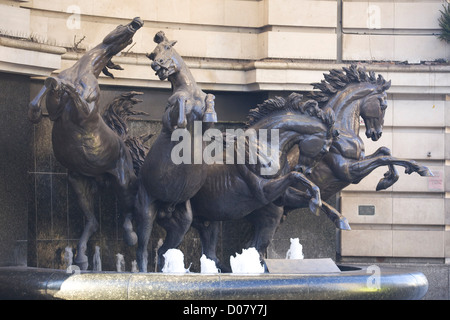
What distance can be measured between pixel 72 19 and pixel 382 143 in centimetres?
580

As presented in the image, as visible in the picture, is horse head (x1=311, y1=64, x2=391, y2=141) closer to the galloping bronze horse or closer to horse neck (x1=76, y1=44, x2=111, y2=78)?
the galloping bronze horse

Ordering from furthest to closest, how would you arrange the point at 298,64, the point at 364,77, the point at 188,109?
the point at 298,64 → the point at 364,77 → the point at 188,109

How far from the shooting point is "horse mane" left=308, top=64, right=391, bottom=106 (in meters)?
15.2

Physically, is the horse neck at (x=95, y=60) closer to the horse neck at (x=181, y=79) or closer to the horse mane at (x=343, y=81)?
the horse neck at (x=181, y=79)

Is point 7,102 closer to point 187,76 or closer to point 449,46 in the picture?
point 187,76

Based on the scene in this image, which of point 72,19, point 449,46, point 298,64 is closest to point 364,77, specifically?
point 298,64

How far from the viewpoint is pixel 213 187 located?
14.0m

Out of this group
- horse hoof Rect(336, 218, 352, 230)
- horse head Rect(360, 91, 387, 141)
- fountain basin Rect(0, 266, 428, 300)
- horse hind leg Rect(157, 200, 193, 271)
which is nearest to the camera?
fountain basin Rect(0, 266, 428, 300)

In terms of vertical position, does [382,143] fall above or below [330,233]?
above

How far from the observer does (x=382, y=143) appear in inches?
683

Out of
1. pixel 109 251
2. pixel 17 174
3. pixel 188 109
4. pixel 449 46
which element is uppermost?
pixel 449 46

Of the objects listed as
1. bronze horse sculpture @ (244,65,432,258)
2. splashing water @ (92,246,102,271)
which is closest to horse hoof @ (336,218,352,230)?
bronze horse sculpture @ (244,65,432,258)

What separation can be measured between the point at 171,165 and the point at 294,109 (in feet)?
7.63

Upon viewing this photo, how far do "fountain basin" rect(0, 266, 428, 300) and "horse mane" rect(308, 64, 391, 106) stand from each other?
13.9ft
